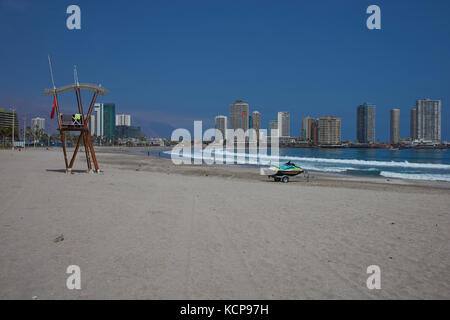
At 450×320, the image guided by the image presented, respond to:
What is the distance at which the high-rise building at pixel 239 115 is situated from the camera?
6432 inches

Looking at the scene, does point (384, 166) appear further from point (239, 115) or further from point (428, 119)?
point (428, 119)

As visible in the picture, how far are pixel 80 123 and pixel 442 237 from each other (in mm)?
15133

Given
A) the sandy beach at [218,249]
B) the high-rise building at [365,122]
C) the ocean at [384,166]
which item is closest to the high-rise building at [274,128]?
the high-rise building at [365,122]

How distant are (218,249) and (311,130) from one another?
640 feet

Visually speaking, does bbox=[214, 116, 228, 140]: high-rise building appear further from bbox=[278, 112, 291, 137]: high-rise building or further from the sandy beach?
the sandy beach

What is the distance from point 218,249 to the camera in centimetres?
504

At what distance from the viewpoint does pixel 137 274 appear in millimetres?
3986

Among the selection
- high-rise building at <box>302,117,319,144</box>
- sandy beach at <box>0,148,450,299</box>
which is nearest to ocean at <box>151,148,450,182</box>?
sandy beach at <box>0,148,450,299</box>

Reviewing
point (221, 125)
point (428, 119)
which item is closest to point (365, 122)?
point (428, 119)

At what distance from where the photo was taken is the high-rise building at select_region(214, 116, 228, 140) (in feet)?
585

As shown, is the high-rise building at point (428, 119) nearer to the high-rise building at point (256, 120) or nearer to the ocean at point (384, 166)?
the high-rise building at point (256, 120)
